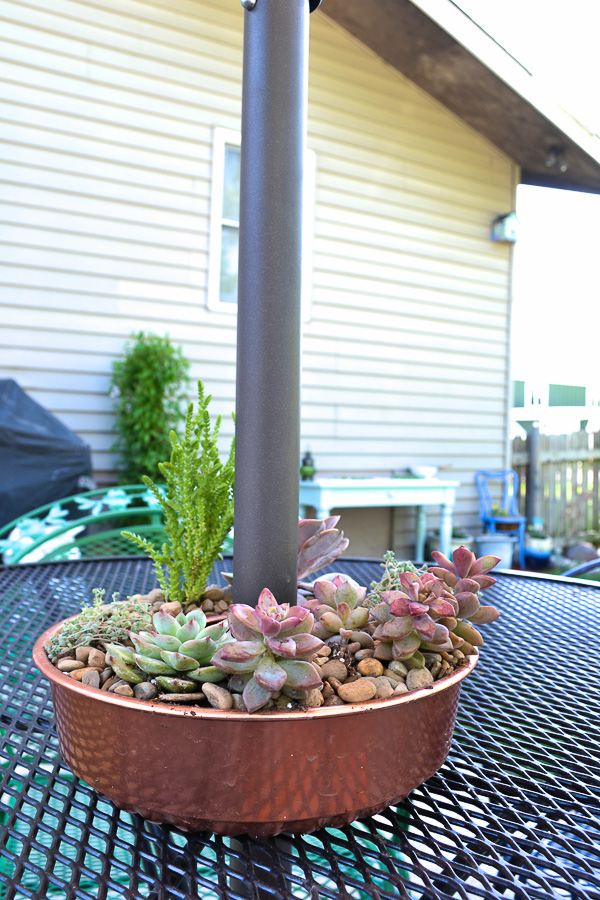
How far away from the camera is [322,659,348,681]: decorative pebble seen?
0.53 metres

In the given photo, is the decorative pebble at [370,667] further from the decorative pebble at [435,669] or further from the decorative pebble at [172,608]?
the decorative pebble at [172,608]

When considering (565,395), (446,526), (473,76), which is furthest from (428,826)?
(565,395)

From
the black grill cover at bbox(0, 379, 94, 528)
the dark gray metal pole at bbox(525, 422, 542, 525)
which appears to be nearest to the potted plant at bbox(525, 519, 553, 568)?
the dark gray metal pole at bbox(525, 422, 542, 525)

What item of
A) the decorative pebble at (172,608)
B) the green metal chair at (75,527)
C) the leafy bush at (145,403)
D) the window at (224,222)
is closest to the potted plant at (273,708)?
the decorative pebble at (172,608)

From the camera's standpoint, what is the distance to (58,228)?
375 centimetres

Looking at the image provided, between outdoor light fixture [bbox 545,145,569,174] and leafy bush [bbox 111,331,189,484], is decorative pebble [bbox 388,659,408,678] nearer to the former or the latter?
leafy bush [bbox 111,331,189,484]

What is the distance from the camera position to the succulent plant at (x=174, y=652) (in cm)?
48

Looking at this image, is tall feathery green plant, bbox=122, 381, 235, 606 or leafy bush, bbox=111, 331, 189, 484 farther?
leafy bush, bbox=111, 331, 189, 484

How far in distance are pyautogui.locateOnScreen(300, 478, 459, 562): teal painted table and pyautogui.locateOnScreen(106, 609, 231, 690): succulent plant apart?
3680 millimetres

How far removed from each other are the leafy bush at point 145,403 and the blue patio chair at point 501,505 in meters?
3.24

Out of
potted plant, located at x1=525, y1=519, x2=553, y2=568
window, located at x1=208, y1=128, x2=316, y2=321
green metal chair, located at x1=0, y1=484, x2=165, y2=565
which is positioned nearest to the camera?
green metal chair, located at x1=0, y1=484, x2=165, y2=565

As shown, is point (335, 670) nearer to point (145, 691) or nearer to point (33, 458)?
point (145, 691)

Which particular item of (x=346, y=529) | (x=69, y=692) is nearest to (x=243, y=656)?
(x=69, y=692)

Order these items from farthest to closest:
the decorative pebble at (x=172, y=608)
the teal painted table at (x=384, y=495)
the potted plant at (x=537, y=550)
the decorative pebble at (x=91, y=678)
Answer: the potted plant at (x=537, y=550) < the teal painted table at (x=384, y=495) < the decorative pebble at (x=172, y=608) < the decorative pebble at (x=91, y=678)
